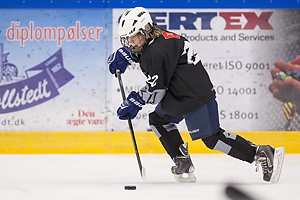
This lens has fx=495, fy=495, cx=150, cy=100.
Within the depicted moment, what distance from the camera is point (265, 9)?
180 inches

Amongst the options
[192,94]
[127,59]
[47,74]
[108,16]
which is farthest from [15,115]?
[192,94]

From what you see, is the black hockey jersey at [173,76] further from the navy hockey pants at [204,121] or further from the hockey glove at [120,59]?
the hockey glove at [120,59]

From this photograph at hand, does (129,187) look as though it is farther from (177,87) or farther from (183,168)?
(177,87)

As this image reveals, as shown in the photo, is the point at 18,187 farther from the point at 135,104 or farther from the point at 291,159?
the point at 291,159

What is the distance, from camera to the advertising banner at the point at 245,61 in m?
4.54

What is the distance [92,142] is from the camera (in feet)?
14.7

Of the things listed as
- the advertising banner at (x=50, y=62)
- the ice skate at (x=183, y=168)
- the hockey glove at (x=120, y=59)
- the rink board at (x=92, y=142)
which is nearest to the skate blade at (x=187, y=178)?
the ice skate at (x=183, y=168)

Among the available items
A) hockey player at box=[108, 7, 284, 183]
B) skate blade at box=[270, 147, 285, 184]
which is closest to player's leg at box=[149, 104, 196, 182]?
hockey player at box=[108, 7, 284, 183]

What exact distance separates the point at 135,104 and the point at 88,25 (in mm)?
2090

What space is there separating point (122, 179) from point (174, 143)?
382mm

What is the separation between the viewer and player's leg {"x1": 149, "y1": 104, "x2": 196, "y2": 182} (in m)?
2.80

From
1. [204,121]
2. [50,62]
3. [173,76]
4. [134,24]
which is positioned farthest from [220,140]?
[50,62]

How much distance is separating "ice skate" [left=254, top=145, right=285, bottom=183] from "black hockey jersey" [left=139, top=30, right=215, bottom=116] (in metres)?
0.41

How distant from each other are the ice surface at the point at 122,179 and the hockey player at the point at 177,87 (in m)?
0.19
